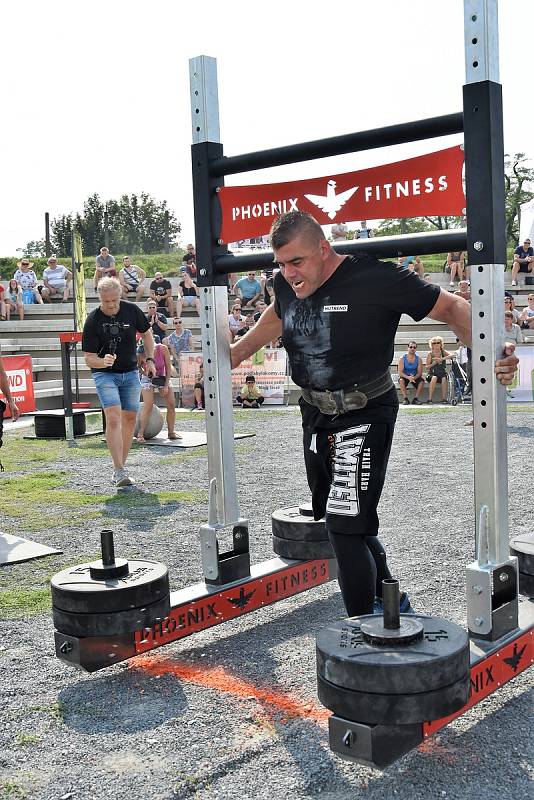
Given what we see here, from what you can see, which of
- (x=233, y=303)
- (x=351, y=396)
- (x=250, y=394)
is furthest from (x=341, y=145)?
(x=233, y=303)

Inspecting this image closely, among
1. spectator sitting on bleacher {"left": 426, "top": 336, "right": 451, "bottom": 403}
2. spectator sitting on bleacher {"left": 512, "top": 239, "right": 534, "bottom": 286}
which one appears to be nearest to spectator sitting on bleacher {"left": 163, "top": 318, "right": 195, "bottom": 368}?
spectator sitting on bleacher {"left": 426, "top": 336, "right": 451, "bottom": 403}

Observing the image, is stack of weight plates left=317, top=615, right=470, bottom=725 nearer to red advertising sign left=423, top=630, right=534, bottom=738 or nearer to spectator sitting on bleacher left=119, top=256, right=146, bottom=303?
red advertising sign left=423, top=630, right=534, bottom=738

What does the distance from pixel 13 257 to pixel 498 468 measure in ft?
143

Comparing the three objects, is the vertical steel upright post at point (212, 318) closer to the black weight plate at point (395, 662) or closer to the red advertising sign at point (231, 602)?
the red advertising sign at point (231, 602)

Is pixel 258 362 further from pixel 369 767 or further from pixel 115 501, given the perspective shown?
pixel 369 767

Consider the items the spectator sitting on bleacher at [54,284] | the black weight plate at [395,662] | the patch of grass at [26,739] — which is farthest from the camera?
the spectator sitting on bleacher at [54,284]

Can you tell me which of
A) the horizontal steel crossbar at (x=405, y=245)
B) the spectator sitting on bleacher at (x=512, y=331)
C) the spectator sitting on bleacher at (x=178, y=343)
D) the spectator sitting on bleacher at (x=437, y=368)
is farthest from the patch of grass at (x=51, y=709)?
the spectator sitting on bleacher at (x=178, y=343)

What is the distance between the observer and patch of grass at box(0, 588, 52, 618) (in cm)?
457

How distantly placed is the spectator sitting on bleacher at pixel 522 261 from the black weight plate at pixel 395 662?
64.7ft

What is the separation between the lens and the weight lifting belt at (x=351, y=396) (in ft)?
11.5

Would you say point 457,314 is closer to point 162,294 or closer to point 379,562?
point 379,562

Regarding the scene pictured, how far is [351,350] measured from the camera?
349 centimetres

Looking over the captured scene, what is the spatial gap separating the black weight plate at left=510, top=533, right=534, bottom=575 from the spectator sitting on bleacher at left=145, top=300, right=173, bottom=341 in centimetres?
1494

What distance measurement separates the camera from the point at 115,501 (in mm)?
7484
